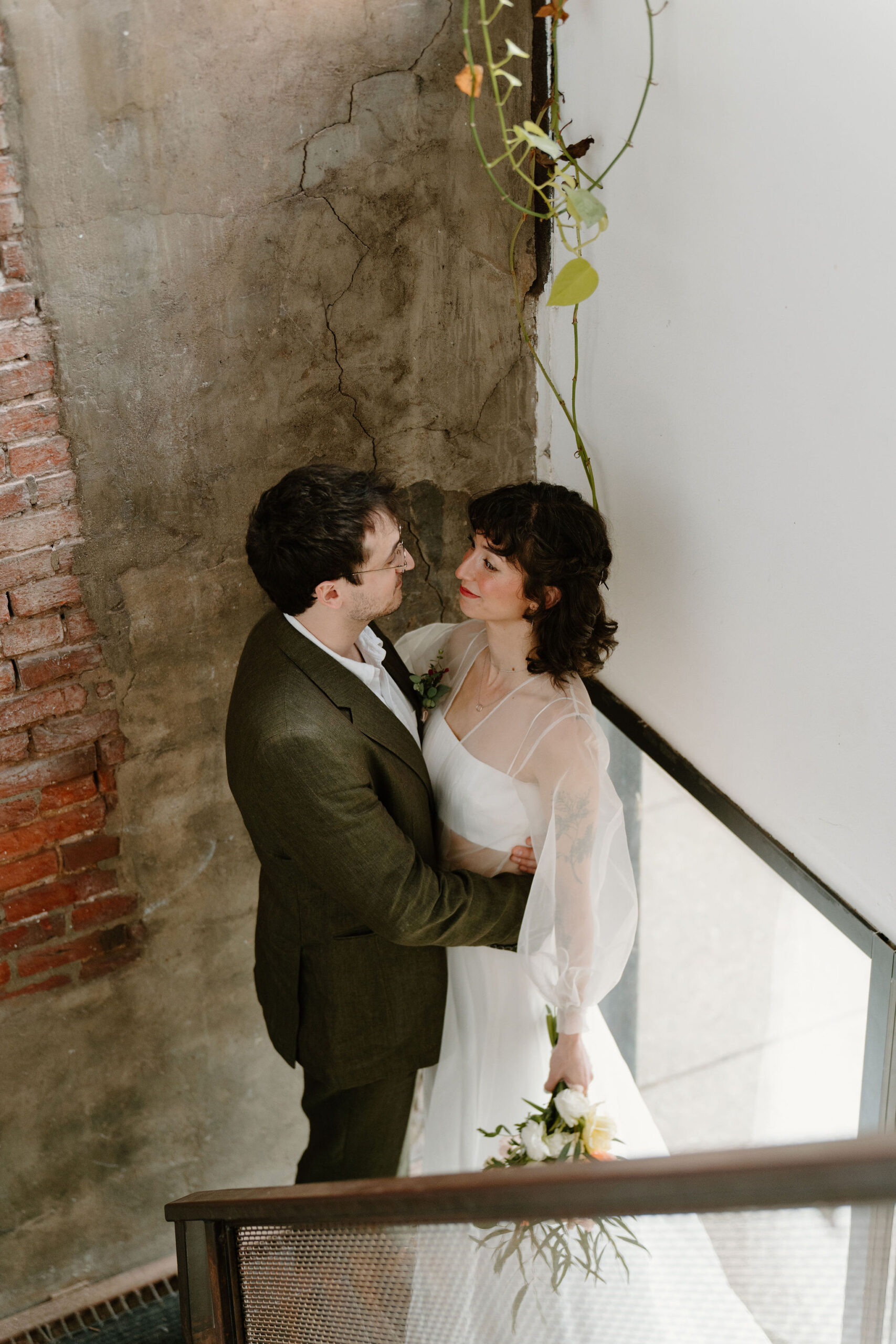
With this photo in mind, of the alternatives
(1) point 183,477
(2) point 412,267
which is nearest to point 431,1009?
(1) point 183,477

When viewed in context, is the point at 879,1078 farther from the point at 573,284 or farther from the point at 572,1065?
the point at 573,284

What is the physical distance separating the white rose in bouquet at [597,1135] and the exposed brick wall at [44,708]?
3.87 ft

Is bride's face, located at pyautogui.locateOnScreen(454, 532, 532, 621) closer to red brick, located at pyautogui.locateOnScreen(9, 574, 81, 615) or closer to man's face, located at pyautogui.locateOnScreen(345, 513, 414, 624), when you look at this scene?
man's face, located at pyautogui.locateOnScreen(345, 513, 414, 624)


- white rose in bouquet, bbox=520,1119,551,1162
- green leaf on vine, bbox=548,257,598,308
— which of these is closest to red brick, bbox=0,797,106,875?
white rose in bouquet, bbox=520,1119,551,1162

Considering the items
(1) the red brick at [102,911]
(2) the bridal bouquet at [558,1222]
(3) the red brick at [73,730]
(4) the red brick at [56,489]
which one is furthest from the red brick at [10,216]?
(2) the bridal bouquet at [558,1222]

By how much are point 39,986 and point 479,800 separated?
3.85 feet

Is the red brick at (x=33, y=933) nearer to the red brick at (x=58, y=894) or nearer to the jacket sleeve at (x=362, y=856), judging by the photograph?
the red brick at (x=58, y=894)

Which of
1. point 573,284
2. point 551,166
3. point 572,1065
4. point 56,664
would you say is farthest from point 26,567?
point 572,1065

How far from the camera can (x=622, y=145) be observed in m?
2.08

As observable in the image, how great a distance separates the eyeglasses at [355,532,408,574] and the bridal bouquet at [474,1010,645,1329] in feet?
3.41

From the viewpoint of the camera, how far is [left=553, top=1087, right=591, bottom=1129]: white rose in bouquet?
84.6 inches

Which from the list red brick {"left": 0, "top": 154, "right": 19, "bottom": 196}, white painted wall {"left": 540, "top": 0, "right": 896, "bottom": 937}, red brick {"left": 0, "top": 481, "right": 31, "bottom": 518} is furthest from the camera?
red brick {"left": 0, "top": 481, "right": 31, "bottom": 518}

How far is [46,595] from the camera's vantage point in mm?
Answer: 2250

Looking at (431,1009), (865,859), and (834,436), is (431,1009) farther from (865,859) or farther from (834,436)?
(834,436)
